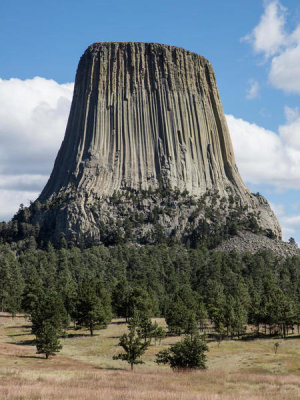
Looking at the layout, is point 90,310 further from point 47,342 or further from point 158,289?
point 158,289

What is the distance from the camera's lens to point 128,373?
4072cm

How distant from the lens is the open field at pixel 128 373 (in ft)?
86.7

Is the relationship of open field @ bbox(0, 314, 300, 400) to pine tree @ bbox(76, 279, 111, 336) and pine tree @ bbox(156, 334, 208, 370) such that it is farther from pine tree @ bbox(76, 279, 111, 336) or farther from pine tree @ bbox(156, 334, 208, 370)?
pine tree @ bbox(76, 279, 111, 336)

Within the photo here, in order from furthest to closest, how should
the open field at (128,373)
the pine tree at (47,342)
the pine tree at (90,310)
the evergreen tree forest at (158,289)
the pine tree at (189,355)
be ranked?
the evergreen tree forest at (158,289), the pine tree at (90,310), the pine tree at (47,342), the pine tree at (189,355), the open field at (128,373)

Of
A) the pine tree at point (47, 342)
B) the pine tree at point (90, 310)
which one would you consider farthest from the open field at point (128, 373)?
the pine tree at point (90, 310)

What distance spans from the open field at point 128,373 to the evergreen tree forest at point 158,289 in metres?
4.15

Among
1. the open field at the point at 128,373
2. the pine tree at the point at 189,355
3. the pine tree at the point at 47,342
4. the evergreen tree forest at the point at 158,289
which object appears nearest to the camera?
the open field at the point at 128,373

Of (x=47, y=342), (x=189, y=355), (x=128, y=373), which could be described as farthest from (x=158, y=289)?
(x=128, y=373)

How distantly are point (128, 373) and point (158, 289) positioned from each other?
77.8 m

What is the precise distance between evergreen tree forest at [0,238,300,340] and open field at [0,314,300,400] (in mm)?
4153

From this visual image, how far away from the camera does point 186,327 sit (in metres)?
76.3

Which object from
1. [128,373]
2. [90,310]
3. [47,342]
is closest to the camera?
[128,373]

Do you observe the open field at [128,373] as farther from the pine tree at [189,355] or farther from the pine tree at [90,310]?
the pine tree at [90,310]

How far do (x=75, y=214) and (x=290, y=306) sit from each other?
11629 centimetres
